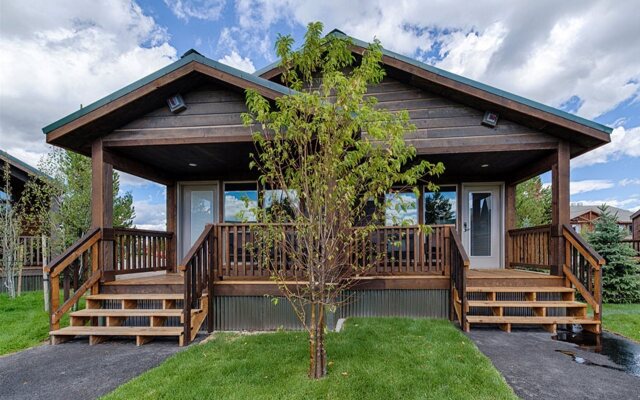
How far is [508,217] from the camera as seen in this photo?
7.60 metres

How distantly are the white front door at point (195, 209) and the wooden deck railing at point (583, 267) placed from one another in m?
6.93

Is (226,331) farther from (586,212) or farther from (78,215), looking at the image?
(586,212)

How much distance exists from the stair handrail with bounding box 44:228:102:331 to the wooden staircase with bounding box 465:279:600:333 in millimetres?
5686

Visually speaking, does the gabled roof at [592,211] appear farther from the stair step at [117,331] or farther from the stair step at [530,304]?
the stair step at [117,331]

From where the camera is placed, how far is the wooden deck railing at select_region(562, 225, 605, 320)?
190 inches

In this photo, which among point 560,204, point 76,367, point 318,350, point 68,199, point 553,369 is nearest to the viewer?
point 318,350

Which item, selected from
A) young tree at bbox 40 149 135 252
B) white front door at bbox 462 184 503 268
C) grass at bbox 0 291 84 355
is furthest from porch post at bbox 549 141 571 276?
young tree at bbox 40 149 135 252

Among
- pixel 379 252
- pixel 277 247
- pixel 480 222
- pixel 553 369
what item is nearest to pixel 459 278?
pixel 379 252

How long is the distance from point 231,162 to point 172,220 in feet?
7.35

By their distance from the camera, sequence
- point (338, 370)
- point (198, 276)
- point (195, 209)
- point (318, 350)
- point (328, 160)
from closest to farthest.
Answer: point (328, 160), point (318, 350), point (338, 370), point (198, 276), point (195, 209)

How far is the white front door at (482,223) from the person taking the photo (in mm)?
7715

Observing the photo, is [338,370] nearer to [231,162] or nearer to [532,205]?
[231,162]

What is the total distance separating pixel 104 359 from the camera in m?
3.92

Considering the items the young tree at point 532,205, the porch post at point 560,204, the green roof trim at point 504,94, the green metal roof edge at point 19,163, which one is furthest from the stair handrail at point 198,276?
the young tree at point 532,205
